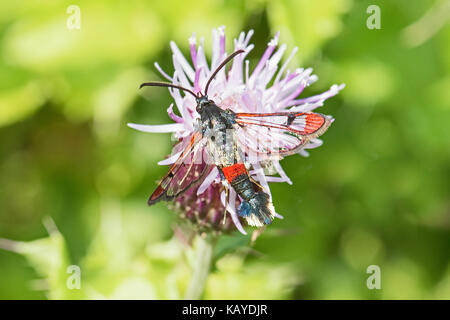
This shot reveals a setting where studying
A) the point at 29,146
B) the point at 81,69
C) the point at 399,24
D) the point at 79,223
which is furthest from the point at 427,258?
the point at 29,146

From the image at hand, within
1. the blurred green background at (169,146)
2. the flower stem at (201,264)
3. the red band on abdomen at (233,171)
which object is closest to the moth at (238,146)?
the red band on abdomen at (233,171)

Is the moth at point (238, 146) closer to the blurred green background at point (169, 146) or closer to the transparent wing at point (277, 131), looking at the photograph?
the transparent wing at point (277, 131)

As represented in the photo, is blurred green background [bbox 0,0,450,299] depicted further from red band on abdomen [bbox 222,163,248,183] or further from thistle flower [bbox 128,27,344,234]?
red band on abdomen [bbox 222,163,248,183]

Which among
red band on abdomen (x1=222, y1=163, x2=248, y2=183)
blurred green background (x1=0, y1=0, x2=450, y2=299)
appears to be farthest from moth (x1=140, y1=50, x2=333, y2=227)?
blurred green background (x1=0, y1=0, x2=450, y2=299)

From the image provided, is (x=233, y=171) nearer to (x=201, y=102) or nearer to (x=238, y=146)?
(x=238, y=146)

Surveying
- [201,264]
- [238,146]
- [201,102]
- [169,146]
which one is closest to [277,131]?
[238,146]

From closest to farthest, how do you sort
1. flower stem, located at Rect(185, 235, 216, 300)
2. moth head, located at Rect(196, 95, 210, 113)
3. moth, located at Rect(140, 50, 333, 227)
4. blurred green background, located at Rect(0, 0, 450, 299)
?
moth, located at Rect(140, 50, 333, 227) < moth head, located at Rect(196, 95, 210, 113) < flower stem, located at Rect(185, 235, 216, 300) < blurred green background, located at Rect(0, 0, 450, 299)

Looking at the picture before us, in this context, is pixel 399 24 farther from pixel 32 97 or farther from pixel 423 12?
pixel 32 97
